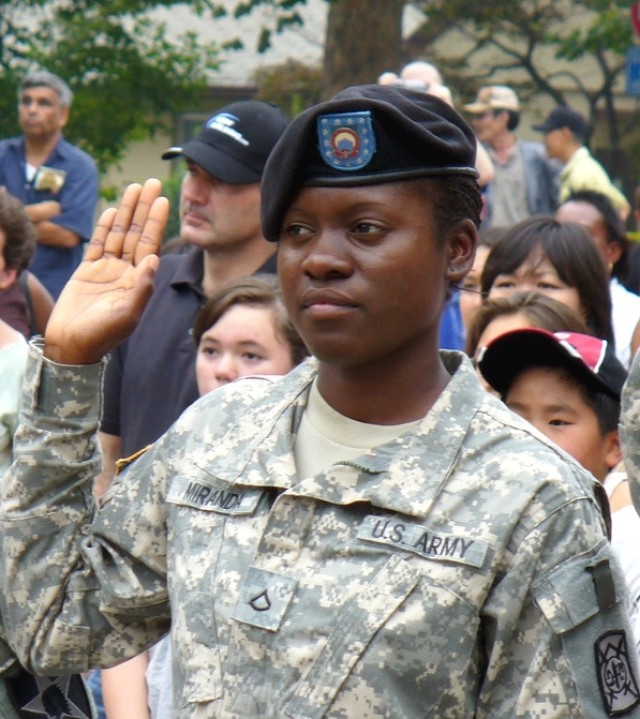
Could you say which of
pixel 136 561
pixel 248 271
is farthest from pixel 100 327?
pixel 248 271

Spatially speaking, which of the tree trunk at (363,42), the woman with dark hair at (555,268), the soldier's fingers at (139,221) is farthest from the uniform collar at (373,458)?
the tree trunk at (363,42)

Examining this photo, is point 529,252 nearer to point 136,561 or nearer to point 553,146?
point 136,561

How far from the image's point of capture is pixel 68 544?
8.19 ft

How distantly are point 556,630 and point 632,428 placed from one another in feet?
1.21

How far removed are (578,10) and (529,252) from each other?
28.0 m

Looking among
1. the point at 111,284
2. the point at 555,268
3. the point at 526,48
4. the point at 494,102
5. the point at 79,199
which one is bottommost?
the point at 526,48

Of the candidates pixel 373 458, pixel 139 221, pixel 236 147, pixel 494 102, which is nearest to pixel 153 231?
pixel 139 221

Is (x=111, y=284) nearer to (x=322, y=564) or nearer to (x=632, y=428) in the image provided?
(x=322, y=564)

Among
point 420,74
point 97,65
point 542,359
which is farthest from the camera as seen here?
point 97,65

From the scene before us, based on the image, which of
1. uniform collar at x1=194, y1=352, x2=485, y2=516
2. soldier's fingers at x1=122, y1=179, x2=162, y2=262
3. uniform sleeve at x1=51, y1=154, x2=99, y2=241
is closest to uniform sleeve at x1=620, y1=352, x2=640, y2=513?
uniform collar at x1=194, y1=352, x2=485, y2=516

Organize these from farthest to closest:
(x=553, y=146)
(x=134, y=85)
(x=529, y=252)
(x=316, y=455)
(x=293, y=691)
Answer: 1. (x=134, y=85)
2. (x=553, y=146)
3. (x=529, y=252)
4. (x=316, y=455)
5. (x=293, y=691)

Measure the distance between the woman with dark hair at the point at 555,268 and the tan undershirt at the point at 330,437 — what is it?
2.94 meters

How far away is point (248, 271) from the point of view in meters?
5.04

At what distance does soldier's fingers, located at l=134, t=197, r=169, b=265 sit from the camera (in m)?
2.66
